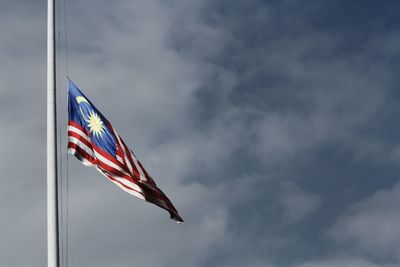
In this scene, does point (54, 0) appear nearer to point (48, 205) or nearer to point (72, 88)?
point (72, 88)

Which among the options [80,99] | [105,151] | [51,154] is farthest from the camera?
[80,99]

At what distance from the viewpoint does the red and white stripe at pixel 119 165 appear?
2041cm

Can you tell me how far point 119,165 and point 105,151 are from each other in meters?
0.68

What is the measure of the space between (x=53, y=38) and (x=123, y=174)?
203 inches

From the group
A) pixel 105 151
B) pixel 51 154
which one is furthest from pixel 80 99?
pixel 51 154

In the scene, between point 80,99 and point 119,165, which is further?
point 80,99

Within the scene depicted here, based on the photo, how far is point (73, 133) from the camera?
67.5ft

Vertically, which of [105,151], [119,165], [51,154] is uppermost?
[105,151]

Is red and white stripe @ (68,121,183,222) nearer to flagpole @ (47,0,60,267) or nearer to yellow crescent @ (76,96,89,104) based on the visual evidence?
yellow crescent @ (76,96,89,104)

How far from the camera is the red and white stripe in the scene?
20.4 m

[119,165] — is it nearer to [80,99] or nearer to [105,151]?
[105,151]

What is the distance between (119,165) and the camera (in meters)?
21.0

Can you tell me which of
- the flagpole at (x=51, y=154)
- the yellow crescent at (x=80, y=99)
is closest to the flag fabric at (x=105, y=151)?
the yellow crescent at (x=80, y=99)

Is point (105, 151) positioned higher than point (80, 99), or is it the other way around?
point (80, 99)
